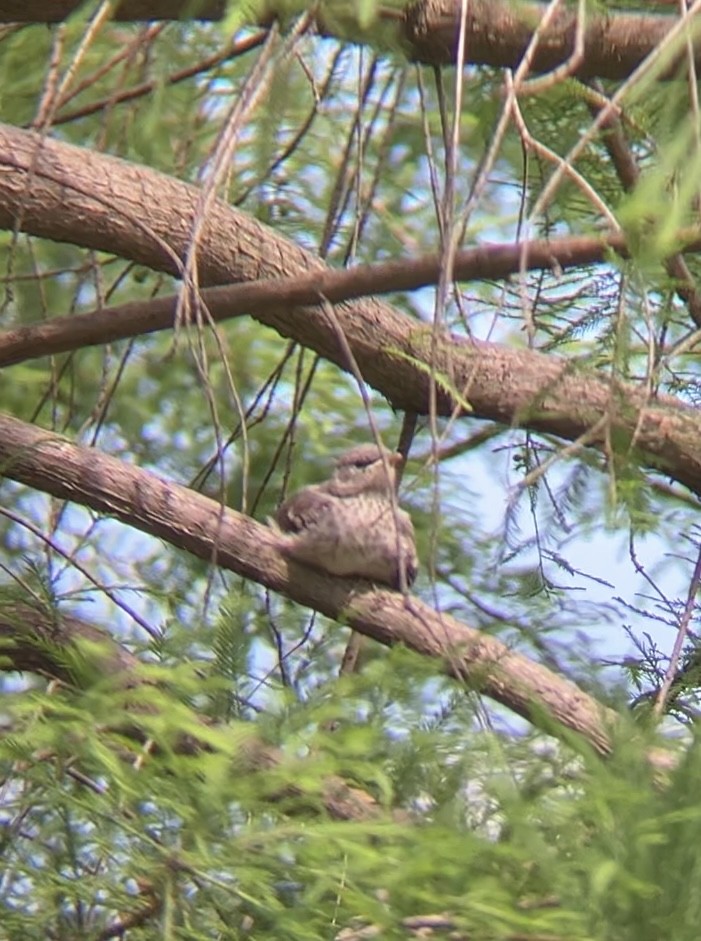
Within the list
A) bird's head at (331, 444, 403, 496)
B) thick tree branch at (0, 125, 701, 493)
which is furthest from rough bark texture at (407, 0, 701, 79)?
bird's head at (331, 444, 403, 496)

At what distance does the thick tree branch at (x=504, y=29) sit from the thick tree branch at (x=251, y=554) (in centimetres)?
57

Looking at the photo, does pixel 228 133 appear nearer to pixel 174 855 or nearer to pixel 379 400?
pixel 174 855

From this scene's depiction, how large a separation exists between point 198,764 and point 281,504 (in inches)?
36.8

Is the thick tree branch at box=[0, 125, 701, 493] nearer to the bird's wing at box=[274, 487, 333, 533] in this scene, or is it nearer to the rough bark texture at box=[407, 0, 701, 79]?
the bird's wing at box=[274, 487, 333, 533]

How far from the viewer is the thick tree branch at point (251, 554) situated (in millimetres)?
1762

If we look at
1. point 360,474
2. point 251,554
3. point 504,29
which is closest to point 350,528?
point 251,554

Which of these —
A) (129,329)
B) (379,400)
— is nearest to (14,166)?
(129,329)

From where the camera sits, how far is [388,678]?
1.58m

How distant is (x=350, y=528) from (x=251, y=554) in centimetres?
23

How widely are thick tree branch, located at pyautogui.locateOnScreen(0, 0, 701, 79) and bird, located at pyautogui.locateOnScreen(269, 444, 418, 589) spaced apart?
1.77 ft

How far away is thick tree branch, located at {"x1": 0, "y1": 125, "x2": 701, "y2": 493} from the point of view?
1.75 m

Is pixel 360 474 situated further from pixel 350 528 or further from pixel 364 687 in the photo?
pixel 364 687

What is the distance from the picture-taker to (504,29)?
151 cm

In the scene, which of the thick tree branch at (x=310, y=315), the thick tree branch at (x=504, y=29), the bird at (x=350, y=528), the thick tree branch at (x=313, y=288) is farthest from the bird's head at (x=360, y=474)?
the thick tree branch at (x=504, y=29)
